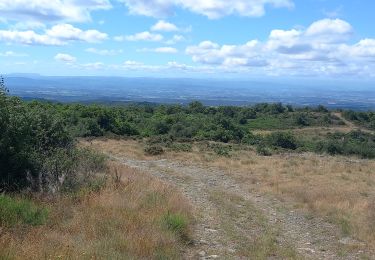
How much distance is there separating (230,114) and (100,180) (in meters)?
44.5

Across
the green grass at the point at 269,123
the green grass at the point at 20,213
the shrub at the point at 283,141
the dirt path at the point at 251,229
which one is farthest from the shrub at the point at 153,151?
the green grass at the point at 269,123

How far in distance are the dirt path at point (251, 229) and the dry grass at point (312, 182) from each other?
55 centimetres

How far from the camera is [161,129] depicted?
34.6 meters

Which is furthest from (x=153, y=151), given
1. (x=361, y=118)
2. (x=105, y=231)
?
(x=361, y=118)

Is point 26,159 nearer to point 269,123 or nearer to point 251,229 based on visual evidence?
point 251,229

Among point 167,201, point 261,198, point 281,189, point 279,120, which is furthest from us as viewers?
point 279,120

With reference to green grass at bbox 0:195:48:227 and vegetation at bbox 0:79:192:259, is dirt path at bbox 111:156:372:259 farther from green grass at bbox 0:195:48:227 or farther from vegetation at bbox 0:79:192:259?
green grass at bbox 0:195:48:227

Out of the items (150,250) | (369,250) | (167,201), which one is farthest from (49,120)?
(369,250)

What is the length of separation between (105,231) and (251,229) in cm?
368

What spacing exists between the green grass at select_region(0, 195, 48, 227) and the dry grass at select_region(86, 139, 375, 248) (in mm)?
6356

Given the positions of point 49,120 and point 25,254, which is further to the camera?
point 49,120

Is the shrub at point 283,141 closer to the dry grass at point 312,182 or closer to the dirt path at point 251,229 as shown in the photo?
the dry grass at point 312,182

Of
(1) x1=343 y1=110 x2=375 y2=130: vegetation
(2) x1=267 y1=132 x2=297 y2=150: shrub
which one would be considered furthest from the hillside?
(1) x1=343 y1=110 x2=375 y2=130: vegetation

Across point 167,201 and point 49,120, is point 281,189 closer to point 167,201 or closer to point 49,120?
point 167,201
